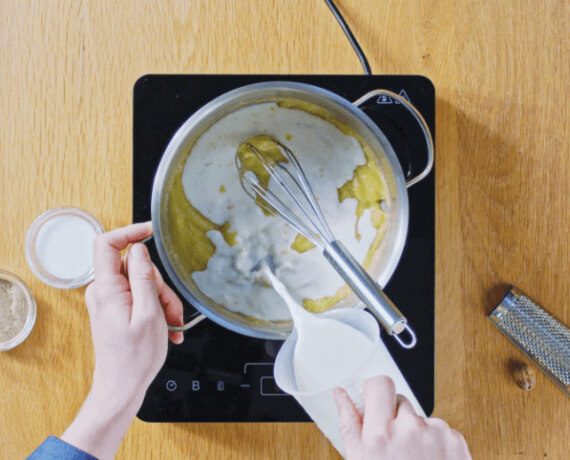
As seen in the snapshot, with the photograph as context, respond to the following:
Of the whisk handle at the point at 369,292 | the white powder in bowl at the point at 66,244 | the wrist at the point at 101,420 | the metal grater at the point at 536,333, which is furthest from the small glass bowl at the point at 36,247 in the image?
the metal grater at the point at 536,333

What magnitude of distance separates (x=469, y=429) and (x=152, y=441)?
288 mm

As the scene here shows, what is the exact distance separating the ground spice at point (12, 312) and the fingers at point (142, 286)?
0.49ft

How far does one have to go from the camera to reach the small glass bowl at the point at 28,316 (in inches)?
18.9

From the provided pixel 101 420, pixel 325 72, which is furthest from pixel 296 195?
pixel 101 420

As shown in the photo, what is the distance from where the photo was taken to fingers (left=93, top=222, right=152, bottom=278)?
411mm

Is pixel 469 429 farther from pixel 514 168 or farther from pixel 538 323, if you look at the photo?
pixel 514 168

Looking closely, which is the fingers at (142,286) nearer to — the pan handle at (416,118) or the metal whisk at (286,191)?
the metal whisk at (286,191)

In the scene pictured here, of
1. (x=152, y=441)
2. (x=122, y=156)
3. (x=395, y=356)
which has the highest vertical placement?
(x=122, y=156)

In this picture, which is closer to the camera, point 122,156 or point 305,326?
point 305,326

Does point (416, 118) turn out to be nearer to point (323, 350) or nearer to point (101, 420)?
point (323, 350)

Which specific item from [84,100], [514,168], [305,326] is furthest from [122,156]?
[514,168]

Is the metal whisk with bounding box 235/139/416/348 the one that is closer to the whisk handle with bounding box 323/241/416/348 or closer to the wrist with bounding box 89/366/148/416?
the whisk handle with bounding box 323/241/416/348

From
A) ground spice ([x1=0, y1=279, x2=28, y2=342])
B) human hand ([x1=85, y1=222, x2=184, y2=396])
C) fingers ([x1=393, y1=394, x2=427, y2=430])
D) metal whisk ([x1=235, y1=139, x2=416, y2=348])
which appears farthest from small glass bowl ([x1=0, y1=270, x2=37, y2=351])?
fingers ([x1=393, y1=394, x2=427, y2=430])

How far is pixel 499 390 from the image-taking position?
0.49m
